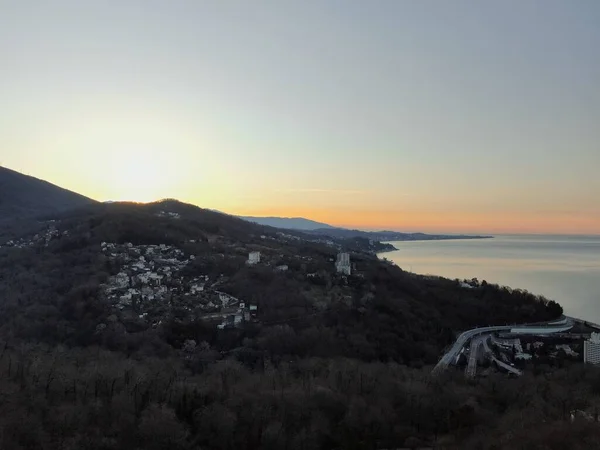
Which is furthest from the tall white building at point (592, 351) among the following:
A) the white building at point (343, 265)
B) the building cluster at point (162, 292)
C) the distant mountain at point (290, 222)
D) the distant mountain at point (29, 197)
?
the distant mountain at point (290, 222)

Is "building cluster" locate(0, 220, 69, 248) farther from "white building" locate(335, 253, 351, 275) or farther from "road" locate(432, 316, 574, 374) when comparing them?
"road" locate(432, 316, 574, 374)

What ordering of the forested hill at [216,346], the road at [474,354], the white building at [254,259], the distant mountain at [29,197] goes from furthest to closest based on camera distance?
the distant mountain at [29,197] < the white building at [254,259] < the road at [474,354] < the forested hill at [216,346]

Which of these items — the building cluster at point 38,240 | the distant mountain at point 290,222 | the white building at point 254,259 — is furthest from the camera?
the distant mountain at point 290,222

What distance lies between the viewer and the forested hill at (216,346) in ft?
41.5

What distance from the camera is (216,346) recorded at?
70.0 ft

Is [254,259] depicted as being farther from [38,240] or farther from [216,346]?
[38,240]

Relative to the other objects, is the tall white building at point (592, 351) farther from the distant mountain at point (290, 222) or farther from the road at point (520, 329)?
the distant mountain at point (290, 222)

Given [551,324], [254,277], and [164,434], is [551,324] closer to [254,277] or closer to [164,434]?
[254,277]

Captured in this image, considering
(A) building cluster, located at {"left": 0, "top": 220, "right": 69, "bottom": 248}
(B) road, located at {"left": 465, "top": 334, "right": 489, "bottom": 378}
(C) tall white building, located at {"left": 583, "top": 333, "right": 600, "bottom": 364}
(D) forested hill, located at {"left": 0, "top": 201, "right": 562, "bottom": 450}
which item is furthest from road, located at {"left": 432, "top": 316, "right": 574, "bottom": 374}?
(A) building cluster, located at {"left": 0, "top": 220, "right": 69, "bottom": 248}

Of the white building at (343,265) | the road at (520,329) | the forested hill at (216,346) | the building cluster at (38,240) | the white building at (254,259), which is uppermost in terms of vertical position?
the building cluster at (38,240)

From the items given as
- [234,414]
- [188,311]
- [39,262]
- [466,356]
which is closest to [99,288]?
[188,311]

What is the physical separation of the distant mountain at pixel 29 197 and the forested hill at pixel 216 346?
20.3m

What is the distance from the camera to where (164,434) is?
1180cm

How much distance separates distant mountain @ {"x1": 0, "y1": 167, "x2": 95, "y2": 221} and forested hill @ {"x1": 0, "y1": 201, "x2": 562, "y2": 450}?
20.3 meters
